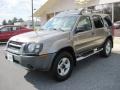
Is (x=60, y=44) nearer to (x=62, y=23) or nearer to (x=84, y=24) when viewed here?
(x=62, y=23)

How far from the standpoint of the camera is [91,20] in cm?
690

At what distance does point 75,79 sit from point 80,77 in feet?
0.71

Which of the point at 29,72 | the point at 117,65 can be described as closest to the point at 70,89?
the point at 29,72

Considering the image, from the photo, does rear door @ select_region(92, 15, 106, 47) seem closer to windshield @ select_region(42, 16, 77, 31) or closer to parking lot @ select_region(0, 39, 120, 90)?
parking lot @ select_region(0, 39, 120, 90)

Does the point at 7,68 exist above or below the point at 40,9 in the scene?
below

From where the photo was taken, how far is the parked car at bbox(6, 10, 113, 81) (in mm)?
4996

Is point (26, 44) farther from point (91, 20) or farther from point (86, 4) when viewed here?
point (86, 4)

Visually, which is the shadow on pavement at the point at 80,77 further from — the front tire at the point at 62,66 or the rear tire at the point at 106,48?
the rear tire at the point at 106,48

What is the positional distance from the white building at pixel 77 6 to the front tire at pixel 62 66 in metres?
10.0

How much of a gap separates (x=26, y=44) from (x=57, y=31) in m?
1.21

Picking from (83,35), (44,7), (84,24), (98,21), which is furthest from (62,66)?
(44,7)

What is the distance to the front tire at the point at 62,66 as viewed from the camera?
5293 mm

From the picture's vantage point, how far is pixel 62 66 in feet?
18.2

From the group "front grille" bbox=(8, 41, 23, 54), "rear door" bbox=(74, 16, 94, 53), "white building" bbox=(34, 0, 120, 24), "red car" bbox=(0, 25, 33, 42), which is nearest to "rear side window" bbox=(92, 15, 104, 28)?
"rear door" bbox=(74, 16, 94, 53)
